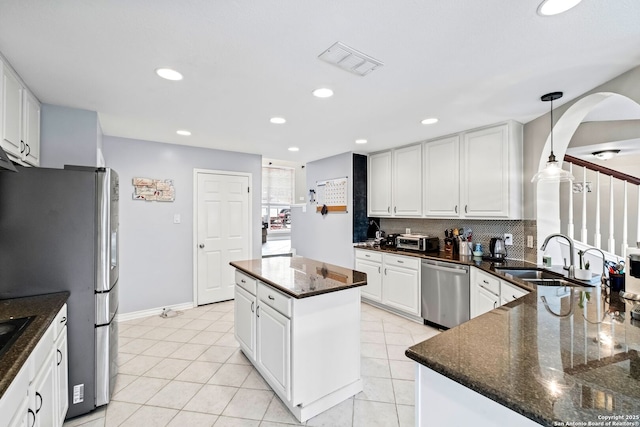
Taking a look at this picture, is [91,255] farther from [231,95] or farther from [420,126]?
[420,126]

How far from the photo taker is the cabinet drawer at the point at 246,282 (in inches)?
95.1

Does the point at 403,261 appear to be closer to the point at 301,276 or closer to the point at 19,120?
the point at 301,276

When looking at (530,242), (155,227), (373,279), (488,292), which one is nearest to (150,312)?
(155,227)

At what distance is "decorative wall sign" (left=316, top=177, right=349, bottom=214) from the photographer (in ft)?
15.3

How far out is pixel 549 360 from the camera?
939mm

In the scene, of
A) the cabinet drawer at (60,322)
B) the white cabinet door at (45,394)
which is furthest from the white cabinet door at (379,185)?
the white cabinet door at (45,394)

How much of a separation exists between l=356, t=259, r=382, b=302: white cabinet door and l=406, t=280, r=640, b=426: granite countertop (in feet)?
8.41

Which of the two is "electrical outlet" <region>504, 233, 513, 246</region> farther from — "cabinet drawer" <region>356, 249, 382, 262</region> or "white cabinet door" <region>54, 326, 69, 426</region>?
"white cabinet door" <region>54, 326, 69, 426</region>

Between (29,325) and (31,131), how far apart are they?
67.9 inches

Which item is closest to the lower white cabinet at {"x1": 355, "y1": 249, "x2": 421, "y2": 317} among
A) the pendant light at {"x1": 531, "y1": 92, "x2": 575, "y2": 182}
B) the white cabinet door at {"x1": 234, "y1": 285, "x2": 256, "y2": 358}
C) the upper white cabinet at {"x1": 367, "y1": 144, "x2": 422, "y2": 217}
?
the upper white cabinet at {"x1": 367, "y1": 144, "x2": 422, "y2": 217}

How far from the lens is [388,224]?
4.70m

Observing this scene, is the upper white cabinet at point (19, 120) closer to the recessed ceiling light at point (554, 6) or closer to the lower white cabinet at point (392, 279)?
the recessed ceiling light at point (554, 6)

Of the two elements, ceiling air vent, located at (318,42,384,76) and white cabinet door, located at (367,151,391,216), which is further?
white cabinet door, located at (367,151,391,216)

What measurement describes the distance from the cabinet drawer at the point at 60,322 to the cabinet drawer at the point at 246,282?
119 cm
